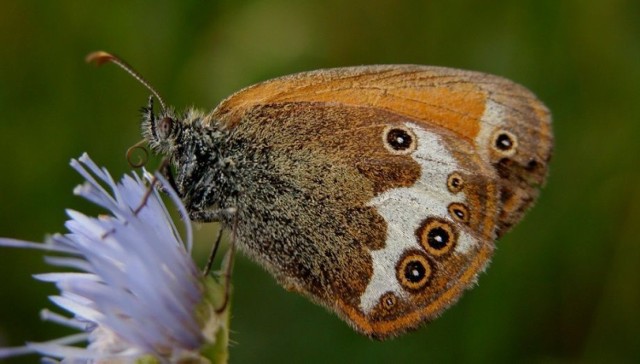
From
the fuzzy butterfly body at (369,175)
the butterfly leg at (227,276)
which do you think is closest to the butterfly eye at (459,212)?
the fuzzy butterfly body at (369,175)

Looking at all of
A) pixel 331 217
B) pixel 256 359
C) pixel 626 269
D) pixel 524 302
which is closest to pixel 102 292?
pixel 331 217

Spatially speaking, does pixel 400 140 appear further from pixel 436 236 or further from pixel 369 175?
pixel 436 236

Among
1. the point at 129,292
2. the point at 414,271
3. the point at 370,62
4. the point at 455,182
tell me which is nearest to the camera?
the point at 129,292

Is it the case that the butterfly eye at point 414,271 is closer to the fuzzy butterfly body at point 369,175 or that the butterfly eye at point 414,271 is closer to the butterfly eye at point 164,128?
the fuzzy butterfly body at point 369,175

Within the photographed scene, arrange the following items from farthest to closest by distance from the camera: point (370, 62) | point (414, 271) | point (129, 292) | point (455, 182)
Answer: point (370, 62) → point (455, 182) → point (414, 271) → point (129, 292)

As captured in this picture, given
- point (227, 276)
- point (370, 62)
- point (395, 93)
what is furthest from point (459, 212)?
point (370, 62)

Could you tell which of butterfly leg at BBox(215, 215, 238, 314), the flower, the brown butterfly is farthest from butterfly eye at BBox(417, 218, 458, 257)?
the flower

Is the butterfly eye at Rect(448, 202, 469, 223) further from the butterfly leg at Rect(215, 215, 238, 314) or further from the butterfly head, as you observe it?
the butterfly head
